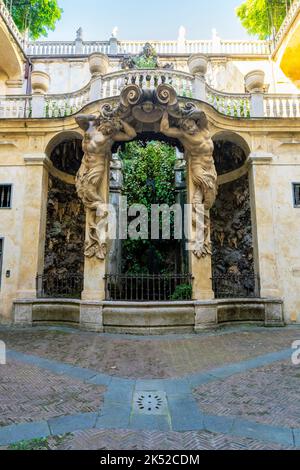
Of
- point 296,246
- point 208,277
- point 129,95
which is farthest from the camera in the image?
point 296,246

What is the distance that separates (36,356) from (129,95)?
293 inches

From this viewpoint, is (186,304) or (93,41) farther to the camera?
(93,41)

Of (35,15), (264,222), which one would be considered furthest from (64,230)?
→ (35,15)

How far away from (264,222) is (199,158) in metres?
3.23

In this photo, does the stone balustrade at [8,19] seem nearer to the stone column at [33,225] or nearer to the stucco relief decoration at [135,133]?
the stone column at [33,225]

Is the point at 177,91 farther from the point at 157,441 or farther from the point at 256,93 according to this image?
the point at 157,441

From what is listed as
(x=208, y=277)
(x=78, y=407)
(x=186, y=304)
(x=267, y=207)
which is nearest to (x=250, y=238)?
(x=267, y=207)

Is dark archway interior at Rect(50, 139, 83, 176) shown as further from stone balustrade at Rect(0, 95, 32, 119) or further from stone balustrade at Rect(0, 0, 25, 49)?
stone balustrade at Rect(0, 0, 25, 49)

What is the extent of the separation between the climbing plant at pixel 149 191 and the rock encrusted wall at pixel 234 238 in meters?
2.36

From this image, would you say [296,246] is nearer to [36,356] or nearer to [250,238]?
[250,238]

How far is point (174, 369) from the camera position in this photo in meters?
5.76

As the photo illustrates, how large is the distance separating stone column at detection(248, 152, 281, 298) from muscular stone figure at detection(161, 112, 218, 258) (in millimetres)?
1923

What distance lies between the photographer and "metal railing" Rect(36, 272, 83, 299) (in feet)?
34.9

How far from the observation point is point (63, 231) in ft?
40.4
